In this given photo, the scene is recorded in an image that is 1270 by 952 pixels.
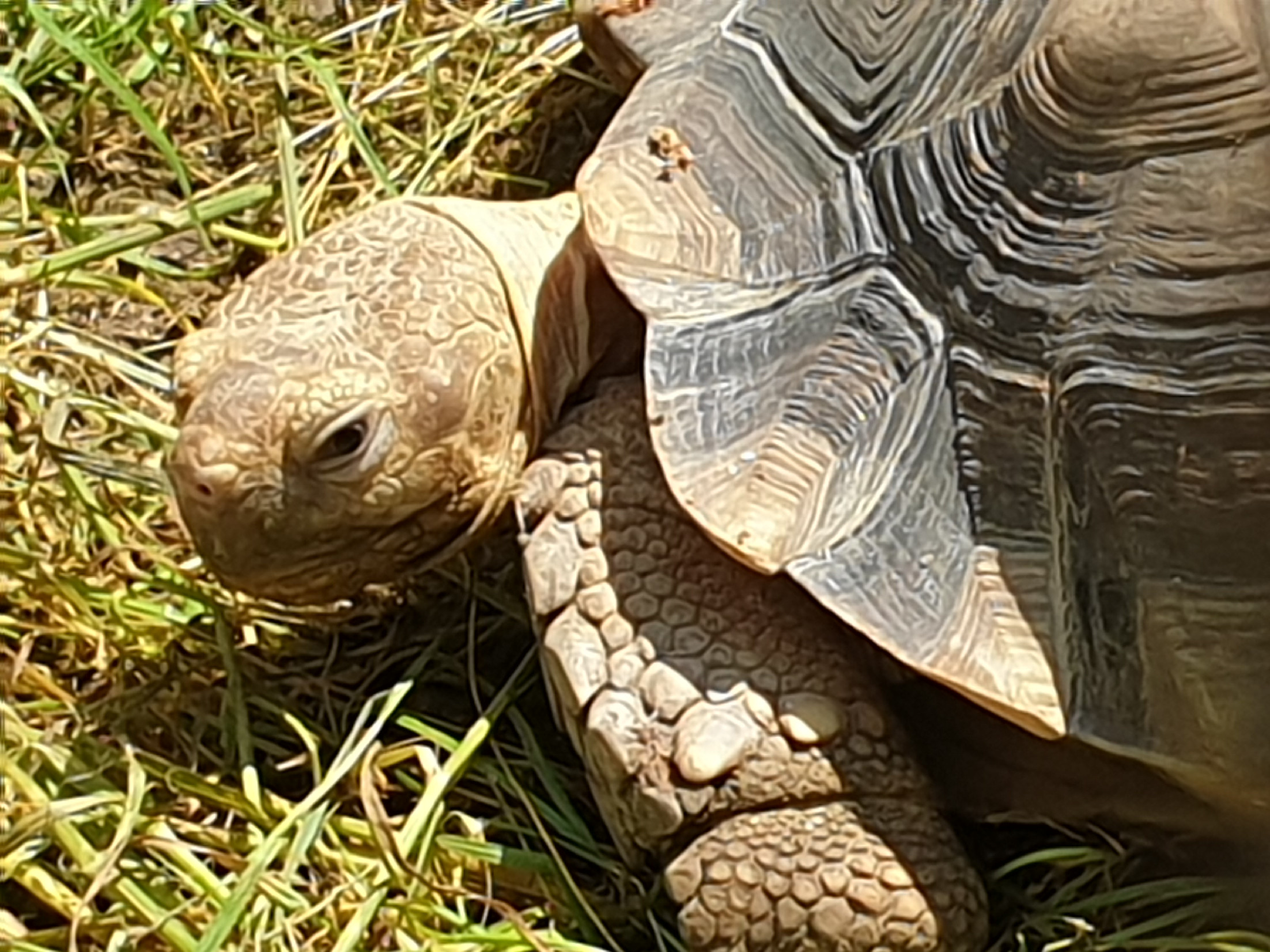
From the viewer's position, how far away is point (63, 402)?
10.1 ft

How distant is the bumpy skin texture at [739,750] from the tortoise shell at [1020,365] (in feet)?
0.62

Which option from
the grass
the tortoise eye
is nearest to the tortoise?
the tortoise eye

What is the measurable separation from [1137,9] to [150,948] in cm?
154

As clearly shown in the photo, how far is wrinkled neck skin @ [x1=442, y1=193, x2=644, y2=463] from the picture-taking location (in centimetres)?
274

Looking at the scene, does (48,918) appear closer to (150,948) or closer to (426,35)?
(150,948)

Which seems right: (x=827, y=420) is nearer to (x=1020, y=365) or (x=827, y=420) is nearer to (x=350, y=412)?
(x=1020, y=365)

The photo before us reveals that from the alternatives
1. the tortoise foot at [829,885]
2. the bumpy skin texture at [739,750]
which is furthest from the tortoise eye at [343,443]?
the tortoise foot at [829,885]

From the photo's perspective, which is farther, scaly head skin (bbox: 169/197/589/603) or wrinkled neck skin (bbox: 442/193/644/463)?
wrinkled neck skin (bbox: 442/193/644/463)

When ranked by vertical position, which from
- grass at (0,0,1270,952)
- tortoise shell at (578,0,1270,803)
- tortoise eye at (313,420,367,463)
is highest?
tortoise shell at (578,0,1270,803)

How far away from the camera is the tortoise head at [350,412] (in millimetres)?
2520

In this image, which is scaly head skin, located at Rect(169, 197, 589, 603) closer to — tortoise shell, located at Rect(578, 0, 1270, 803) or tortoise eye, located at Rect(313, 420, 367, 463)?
tortoise eye, located at Rect(313, 420, 367, 463)

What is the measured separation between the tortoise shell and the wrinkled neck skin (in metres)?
0.24

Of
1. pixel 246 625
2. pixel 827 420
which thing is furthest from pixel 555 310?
pixel 246 625

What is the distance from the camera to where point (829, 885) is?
2.44 metres
